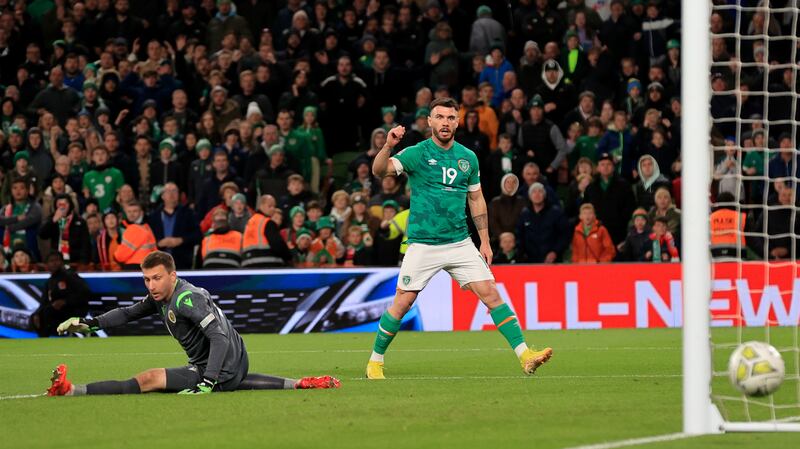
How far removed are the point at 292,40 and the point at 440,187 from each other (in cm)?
1315

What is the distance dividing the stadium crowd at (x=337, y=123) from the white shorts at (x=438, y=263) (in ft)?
24.4

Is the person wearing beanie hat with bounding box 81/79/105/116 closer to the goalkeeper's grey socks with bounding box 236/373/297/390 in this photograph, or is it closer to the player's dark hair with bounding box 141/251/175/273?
the goalkeeper's grey socks with bounding box 236/373/297/390

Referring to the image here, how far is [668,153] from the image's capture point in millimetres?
20969

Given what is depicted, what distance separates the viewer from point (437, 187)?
11477mm

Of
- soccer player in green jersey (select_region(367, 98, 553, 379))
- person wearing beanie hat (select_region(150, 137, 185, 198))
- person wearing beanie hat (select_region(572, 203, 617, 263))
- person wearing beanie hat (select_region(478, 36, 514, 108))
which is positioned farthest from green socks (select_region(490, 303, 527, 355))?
person wearing beanie hat (select_region(478, 36, 514, 108))

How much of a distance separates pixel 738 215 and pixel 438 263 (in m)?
2.45

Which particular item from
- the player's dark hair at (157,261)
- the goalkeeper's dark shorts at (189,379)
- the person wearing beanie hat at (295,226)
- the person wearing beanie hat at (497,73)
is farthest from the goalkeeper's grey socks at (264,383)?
the person wearing beanie hat at (497,73)

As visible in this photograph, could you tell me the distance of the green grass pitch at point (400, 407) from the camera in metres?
7.67

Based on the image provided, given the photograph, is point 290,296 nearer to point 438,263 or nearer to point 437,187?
point 438,263

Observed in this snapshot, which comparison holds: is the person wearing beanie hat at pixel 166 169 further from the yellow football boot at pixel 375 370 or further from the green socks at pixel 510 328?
the green socks at pixel 510 328

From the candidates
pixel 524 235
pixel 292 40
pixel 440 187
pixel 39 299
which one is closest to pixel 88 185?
pixel 39 299

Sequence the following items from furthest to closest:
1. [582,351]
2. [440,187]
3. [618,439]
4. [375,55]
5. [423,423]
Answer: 1. [375,55]
2. [582,351]
3. [440,187]
4. [423,423]
5. [618,439]

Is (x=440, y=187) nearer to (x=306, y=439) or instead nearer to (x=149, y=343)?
(x=306, y=439)

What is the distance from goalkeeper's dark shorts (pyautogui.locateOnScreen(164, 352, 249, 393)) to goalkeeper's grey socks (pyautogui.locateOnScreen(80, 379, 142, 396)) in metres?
0.24
